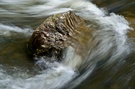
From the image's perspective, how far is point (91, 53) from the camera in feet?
19.8

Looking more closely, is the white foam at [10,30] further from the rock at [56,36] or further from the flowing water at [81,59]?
the rock at [56,36]

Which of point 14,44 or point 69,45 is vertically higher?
point 14,44

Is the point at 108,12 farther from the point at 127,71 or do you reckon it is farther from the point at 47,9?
the point at 127,71

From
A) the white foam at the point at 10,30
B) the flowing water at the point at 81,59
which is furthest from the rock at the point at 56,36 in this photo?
the white foam at the point at 10,30

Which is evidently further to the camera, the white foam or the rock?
the white foam

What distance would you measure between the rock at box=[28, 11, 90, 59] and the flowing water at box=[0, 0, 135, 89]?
0.14 meters

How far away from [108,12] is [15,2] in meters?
2.57

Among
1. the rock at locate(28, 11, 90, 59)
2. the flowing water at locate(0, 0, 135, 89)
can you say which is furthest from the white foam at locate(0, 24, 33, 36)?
the rock at locate(28, 11, 90, 59)

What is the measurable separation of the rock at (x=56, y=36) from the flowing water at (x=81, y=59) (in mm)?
140

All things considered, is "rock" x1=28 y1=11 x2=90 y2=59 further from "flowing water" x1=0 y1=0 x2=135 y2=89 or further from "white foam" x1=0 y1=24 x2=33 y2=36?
"white foam" x1=0 y1=24 x2=33 y2=36

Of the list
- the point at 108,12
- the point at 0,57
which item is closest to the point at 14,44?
the point at 0,57

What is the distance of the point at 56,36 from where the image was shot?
19.6 ft

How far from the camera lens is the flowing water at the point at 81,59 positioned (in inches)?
208

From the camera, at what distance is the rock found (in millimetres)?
5840
